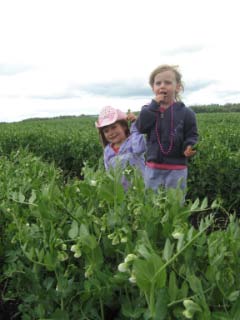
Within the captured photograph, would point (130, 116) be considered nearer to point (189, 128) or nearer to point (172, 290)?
point (189, 128)

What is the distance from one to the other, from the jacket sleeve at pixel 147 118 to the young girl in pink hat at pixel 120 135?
0.05 meters

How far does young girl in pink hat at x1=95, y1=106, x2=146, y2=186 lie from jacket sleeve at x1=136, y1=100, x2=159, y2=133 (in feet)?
0.18

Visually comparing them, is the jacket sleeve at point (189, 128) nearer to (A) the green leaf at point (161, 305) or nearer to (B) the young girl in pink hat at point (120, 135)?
(B) the young girl in pink hat at point (120, 135)

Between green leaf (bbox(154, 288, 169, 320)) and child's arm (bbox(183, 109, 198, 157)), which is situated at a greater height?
child's arm (bbox(183, 109, 198, 157))

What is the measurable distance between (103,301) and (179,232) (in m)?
0.33

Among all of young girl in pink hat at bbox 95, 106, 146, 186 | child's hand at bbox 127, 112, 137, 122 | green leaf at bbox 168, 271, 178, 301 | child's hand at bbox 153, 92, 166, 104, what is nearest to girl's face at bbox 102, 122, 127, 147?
young girl in pink hat at bbox 95, 106, 146, 186

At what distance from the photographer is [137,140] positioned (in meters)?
3.79

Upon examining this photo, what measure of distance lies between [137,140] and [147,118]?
278 mm

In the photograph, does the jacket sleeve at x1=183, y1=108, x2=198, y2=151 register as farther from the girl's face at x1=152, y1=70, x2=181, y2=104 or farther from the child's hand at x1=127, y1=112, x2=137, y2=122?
the child's hand at x1=127, y1=112, x2=137, y2=122

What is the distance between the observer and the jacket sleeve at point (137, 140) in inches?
147

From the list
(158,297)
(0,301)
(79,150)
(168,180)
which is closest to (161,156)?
(168,180)

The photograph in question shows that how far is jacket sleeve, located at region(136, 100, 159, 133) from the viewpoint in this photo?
155 inches

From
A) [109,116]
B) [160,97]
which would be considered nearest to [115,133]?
[109,116]

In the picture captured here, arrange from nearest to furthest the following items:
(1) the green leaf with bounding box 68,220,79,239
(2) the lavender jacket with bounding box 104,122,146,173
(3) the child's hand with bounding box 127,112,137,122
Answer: (1) the green leaf with bounding box 68,220,79,239 → (2) the lavender jacket with bounding box 104,122,146,173 → (3) the child's hand with bounding box 127,112,137,122
